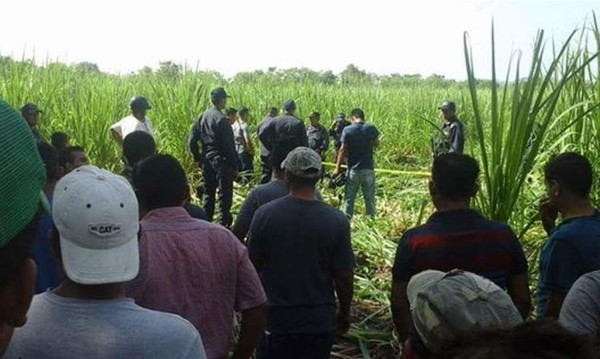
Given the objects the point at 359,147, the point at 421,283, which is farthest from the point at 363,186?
the point at 421,283

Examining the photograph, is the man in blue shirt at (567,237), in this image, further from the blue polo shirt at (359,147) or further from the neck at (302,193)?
the blue polo shirt at (359,147)

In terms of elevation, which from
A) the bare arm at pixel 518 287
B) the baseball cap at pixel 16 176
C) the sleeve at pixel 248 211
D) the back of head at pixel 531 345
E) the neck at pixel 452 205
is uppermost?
the baseball cap at pixel 16 176

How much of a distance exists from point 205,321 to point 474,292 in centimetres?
119

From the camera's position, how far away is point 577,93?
4988 mm

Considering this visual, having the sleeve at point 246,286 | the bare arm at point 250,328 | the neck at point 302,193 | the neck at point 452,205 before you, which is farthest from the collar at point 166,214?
the neck at point 452,205

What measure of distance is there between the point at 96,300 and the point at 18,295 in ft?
1.75

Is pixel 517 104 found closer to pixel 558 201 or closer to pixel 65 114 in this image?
pixel 558 201

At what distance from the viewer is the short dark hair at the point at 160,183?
8.80 ft

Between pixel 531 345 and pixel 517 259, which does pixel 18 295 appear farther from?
pixel 517 259

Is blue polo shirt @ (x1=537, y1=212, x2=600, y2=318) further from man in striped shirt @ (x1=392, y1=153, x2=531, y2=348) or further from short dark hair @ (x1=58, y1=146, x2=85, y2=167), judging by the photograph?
short dark hair @ (x1=58, y1=146, x2=85, y2=167)

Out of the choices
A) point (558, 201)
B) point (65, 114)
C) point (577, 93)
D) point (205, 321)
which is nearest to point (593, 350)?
point (205, 321)

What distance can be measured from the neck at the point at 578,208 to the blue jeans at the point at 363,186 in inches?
243

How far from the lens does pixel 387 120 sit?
64.2 feet

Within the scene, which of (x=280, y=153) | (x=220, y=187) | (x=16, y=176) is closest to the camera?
(x=16, y=176)
